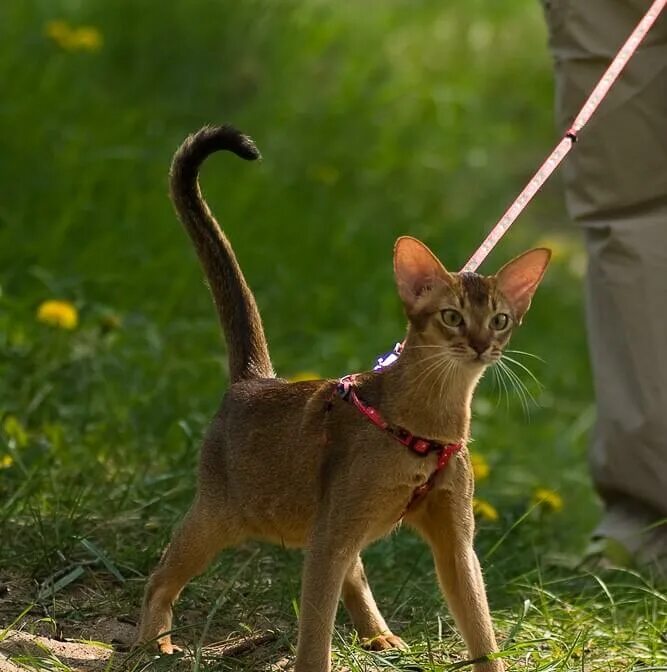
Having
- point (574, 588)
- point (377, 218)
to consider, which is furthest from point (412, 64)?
point (574, 588)

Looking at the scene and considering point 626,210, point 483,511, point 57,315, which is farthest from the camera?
point 57,315

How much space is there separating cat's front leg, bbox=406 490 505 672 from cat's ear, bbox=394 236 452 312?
36cm

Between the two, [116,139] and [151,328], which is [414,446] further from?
[116,139]

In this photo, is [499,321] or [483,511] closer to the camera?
[499,321]

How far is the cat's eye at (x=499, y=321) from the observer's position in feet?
8.63

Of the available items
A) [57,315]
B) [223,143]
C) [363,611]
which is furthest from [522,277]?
[57,315]

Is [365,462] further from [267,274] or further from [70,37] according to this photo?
[70,37]

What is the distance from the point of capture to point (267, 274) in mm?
5504

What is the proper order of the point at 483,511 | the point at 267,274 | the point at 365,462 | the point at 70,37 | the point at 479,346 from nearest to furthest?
1. the point at 479,346
2. the point at 365,462
3. the point at 483,511
4. the point at 267,274
5. the point at 70,37

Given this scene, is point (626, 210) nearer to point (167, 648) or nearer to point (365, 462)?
point (365, 462)

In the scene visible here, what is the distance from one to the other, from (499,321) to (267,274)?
2.92 metres

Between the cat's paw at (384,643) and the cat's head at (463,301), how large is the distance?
69 centimetres

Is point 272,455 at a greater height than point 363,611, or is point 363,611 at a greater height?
point 272,455

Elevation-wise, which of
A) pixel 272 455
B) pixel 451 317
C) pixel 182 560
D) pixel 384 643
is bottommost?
pixel 384 643
